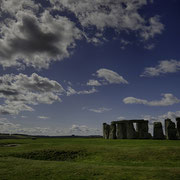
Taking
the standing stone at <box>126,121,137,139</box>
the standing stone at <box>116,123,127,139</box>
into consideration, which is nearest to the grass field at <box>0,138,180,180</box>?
the standing stone at <box>126,121,137,139</box>

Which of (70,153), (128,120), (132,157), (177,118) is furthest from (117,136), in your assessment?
(132,157)

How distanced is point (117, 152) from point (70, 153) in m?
6.97

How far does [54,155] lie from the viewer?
94.3 feet

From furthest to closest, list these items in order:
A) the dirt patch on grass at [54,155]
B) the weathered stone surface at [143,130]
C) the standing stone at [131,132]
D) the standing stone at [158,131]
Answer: the weathered stone surface at [143,130]
the standing stone at [131,132]
the standing stone at [158,131]
the dirt patch on grass at [54,155]

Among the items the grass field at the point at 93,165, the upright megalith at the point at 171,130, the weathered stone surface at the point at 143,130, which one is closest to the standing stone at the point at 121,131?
the weathered stone surface at the point at 143,130

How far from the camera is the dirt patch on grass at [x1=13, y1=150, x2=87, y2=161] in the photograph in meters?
27.5

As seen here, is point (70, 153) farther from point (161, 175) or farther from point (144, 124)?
point (144, 124)

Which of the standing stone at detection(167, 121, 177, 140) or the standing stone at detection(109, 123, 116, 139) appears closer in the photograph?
the standing stone at detection(167, 121, 177, 140)

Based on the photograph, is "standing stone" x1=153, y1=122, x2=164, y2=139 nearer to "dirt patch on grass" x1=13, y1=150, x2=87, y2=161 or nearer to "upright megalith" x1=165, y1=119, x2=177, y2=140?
"upright megalith" x1=165, y1=119, x2=177, y2=140

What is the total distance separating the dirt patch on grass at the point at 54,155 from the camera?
27498 mm

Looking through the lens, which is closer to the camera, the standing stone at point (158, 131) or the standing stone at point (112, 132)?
the standing stone at point (158, 131)

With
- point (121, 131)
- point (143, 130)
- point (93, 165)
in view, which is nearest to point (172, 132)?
point (143, 130)

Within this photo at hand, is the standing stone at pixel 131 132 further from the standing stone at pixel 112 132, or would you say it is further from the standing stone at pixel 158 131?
the standing stone at pixel 158 131

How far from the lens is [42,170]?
16672 millimetres
